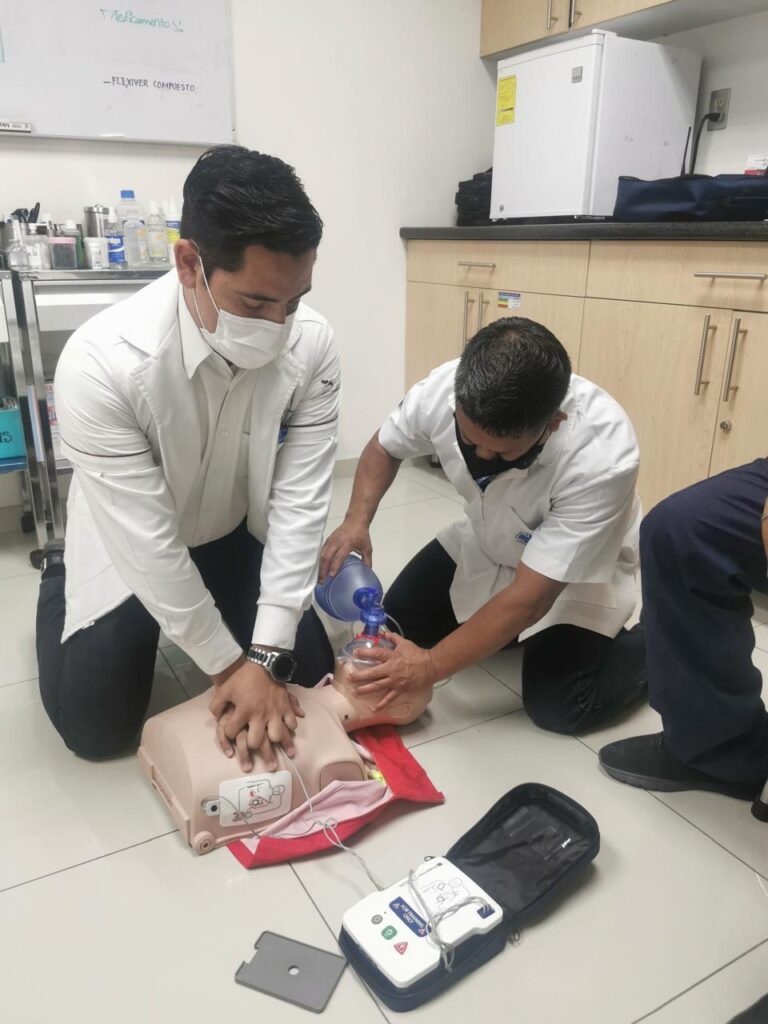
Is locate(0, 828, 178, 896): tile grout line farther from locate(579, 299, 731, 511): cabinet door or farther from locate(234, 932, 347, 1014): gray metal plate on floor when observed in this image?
locate(579, 299, 731, 511): cabinet door

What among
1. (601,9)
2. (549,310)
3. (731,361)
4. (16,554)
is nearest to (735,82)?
(601,9)

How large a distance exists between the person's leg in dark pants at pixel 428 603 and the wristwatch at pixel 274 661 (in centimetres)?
48

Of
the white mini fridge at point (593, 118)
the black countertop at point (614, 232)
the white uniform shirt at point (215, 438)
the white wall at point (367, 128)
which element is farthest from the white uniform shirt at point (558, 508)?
the white wall at point (367, 128)

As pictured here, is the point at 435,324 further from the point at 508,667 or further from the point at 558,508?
the point at 558,508

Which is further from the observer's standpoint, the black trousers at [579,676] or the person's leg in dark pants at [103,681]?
the black trousers at [579,676]

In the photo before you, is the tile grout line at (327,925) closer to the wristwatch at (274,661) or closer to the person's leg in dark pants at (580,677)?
the wristwatch at (274,661)

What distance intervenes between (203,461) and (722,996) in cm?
103

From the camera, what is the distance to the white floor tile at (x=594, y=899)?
0.94 meters

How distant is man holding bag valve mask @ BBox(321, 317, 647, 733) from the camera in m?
1.12

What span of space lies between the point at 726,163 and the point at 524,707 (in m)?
2.02

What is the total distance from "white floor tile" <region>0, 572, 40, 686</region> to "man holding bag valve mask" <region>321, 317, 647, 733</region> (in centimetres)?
69

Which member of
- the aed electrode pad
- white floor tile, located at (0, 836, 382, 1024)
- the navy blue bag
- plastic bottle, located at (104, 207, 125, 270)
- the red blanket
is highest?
the navy blue bag

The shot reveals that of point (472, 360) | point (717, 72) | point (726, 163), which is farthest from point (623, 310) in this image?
point (472, 360)

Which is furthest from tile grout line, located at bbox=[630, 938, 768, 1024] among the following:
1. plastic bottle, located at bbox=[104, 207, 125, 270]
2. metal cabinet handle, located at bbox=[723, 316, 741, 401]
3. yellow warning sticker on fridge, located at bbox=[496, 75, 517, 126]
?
yellow warning sticker on fridge, located at bbox=[496, 75, 517, 126]
